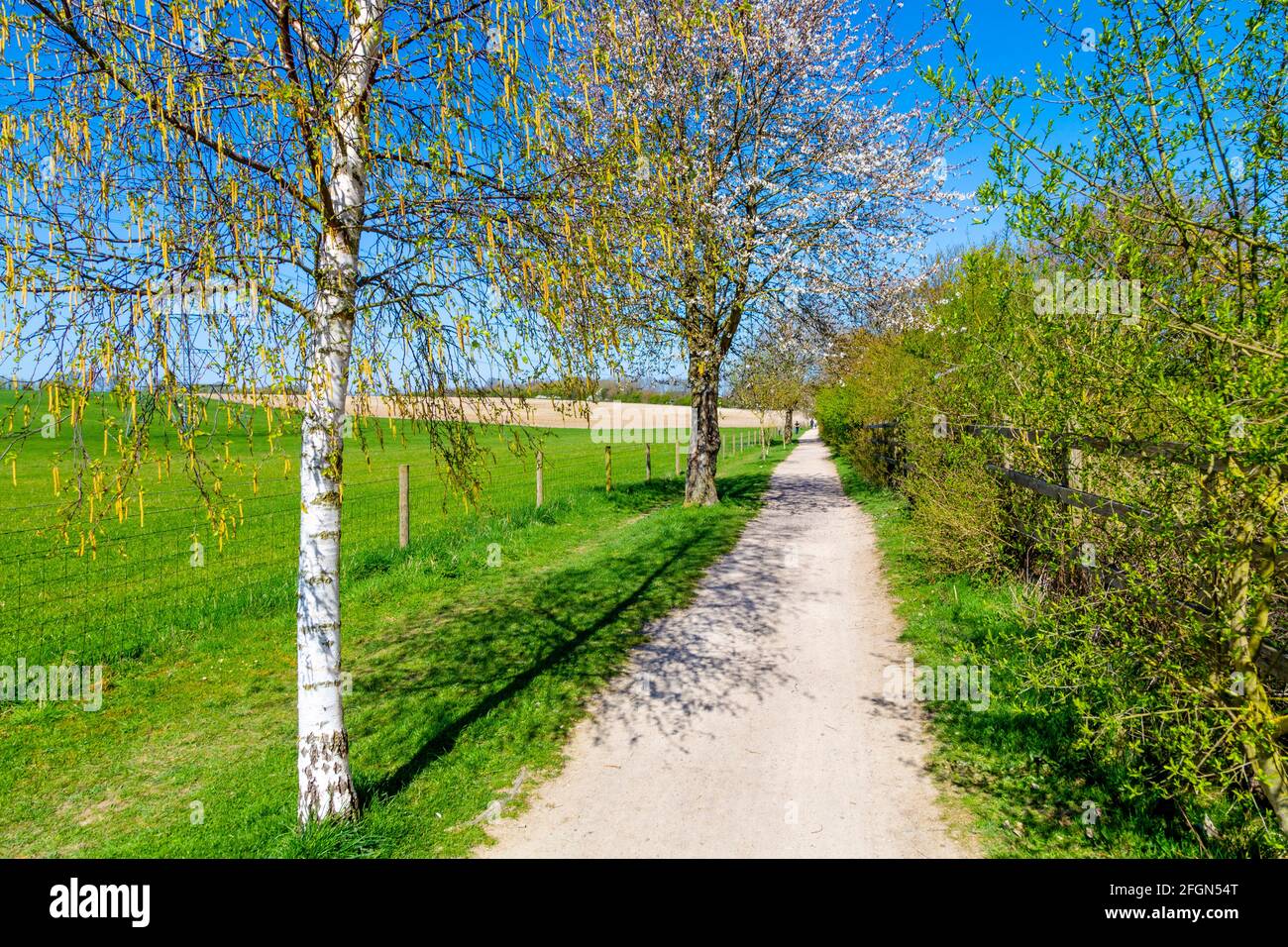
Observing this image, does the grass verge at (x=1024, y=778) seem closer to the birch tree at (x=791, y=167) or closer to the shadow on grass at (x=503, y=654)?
the shadow on grass at (x=503, y=654)

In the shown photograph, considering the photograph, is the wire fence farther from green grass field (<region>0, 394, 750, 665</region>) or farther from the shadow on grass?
the shadow on grass

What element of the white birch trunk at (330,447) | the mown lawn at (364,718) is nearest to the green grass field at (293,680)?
the mown lawn at (364,718)

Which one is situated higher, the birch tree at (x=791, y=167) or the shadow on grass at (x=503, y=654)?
the birch tree at (x=791, y=167)

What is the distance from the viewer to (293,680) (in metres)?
5.97

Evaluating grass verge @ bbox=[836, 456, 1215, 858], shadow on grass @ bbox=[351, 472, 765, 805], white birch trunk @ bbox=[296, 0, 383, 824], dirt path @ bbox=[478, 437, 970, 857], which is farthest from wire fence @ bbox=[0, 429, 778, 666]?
grass verge @ bbox=[836, 456, 1215, 858]

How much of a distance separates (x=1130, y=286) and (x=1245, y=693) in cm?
175

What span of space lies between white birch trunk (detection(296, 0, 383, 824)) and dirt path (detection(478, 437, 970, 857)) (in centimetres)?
105

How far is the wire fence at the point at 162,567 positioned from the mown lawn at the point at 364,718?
494 mm

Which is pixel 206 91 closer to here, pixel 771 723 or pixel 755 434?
pixel 771 723

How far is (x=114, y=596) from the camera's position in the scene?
9609 mm

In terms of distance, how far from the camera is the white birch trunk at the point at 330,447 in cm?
329

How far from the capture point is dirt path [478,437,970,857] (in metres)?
3.55
